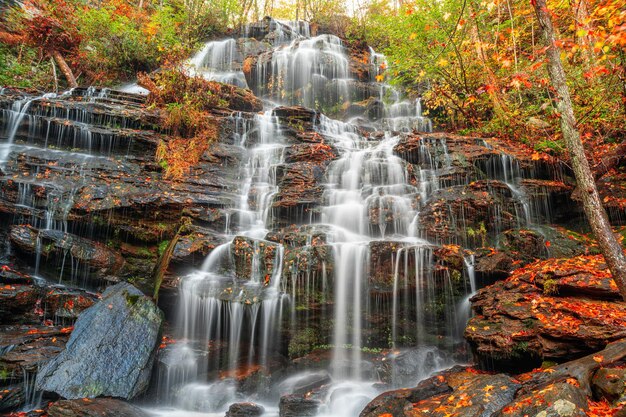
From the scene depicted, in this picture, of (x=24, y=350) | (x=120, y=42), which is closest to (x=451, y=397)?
(x=24, y=350)

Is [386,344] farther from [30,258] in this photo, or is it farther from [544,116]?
[544,116]

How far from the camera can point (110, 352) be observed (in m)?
5.87

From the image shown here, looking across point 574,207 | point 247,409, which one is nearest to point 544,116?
point 574,207

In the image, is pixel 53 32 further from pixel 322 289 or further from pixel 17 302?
pixel 322 289

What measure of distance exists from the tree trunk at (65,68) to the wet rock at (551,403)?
18.5 metres

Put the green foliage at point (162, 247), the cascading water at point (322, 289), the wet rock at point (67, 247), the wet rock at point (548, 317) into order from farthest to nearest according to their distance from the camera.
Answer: the green foliage at point (162, 247) → the wet rock at point (67, 247) → the cascading water at point (322, 289) → the wet rock at point (548, 317)

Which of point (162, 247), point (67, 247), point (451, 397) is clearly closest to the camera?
point (451, 397)

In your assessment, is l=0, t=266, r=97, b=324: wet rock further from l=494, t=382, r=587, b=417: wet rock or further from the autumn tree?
the autumn tree

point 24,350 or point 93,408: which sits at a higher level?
point 24,350

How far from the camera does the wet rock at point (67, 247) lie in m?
7.52

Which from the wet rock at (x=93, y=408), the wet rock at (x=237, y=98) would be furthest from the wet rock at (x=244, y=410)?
the wet rock at (x=237, y=98)

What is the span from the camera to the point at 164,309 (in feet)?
25.2

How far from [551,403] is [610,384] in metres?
0.79

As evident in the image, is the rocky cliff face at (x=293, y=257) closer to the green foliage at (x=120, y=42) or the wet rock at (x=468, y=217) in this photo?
the wet rock at (x=468, y=217)
